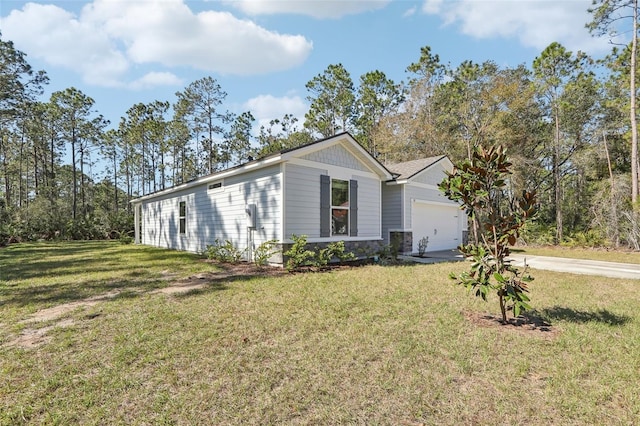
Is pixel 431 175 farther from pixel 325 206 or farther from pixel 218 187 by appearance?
pixel 218 187

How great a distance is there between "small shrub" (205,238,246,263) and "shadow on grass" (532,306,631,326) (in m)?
7.52

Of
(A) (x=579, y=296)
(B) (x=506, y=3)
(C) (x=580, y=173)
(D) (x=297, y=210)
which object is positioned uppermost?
(B) (x=506, y=3)

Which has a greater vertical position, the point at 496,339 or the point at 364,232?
the point at 364,232

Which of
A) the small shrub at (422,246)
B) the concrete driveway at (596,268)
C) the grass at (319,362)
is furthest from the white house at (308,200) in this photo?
the concrete driveway at (596,268)

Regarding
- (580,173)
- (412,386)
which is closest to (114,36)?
(412,386)

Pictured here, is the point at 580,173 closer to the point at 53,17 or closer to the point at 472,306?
the point at 472,306

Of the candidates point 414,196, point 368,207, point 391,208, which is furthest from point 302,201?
point 414,196

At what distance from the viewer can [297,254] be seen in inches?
310

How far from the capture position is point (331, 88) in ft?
88.1

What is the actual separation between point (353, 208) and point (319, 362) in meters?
7.17

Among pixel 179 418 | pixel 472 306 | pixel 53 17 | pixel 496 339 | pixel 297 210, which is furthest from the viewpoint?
pixel 297 210

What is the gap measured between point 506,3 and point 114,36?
1077 cm

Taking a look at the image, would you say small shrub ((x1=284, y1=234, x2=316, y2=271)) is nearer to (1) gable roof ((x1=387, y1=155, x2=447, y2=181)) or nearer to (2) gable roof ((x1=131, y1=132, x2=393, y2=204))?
(2) gable roof ((x1=131, y1=132, x2=393, y2=204))

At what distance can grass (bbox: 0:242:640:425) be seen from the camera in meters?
2.27
